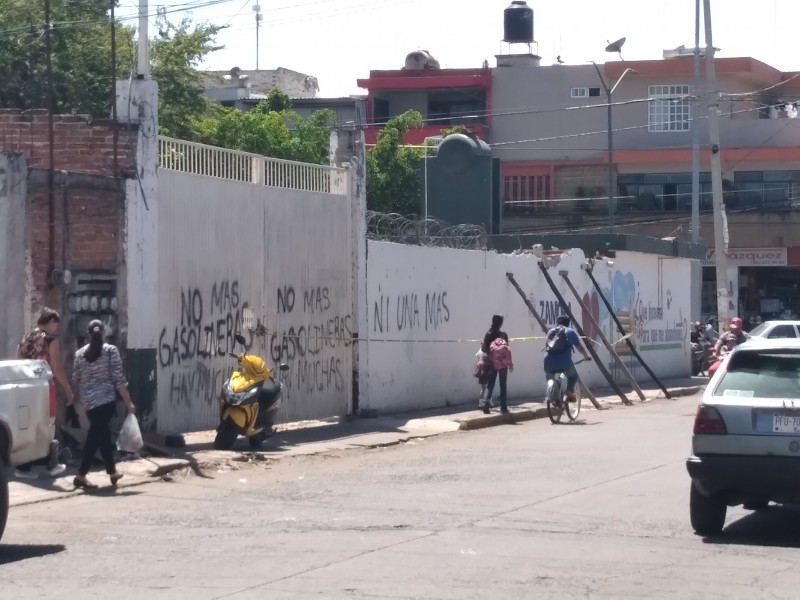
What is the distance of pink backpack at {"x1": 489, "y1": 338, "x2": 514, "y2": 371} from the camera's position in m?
21.5

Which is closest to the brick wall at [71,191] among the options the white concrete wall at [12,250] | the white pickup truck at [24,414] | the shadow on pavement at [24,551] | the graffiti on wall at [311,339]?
the white concrete wall at [12,250]

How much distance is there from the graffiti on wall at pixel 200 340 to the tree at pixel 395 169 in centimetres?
3201

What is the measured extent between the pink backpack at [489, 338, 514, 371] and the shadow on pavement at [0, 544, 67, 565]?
41.3ft

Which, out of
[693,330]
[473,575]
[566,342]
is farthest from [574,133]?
[473,575]

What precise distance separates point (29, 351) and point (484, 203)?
2128 centimetres

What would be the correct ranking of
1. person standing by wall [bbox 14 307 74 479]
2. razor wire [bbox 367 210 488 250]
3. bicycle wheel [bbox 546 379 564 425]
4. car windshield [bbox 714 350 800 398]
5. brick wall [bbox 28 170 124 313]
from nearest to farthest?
car windshield [bbox 714 350 800 398] → person standing by wall [bbox 14 307 74 479] → brick wall [bbox 28 170 124 313] → bicycle wheel [bbox 546 379 564 425] → razor wire [bbox 367 210 488 250]

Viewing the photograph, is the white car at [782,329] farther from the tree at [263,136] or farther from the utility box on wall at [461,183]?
the tree at [263,136]

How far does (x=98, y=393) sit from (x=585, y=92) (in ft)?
156

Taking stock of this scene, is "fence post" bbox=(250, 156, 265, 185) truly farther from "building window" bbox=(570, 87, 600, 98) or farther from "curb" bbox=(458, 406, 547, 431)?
"building window" bbox=(570, 87, 600, 98)

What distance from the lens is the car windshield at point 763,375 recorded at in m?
9.84

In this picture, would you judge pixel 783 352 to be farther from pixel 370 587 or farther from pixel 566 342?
pixel 566 342

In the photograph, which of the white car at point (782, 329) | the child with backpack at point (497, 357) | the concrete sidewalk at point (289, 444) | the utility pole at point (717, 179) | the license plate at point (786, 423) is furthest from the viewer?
the utility pole at point (717, 179)

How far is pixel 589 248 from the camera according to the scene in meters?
32.5

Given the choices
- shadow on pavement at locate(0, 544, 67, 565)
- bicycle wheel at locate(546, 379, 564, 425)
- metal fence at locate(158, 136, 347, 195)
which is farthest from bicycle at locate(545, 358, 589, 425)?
shadow on pavement at locate(0, 544, 67, 565)
